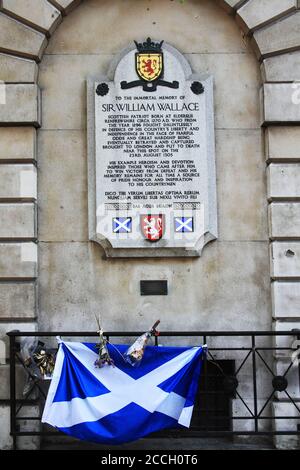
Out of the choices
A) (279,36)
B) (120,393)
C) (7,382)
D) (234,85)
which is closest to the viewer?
(120,393)

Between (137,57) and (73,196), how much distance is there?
6.84 ft

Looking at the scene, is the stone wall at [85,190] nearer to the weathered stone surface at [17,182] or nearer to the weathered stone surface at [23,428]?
the weathered stone surface at [17,182]

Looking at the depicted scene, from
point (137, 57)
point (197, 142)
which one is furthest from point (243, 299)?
point (137, 57)

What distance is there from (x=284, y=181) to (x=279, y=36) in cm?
197

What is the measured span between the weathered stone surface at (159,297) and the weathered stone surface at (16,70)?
7.42 ft

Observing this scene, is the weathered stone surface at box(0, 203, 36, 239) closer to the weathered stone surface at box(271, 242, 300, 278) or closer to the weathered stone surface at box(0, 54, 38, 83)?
the weathered stone surface at box(0, 54, 38, 83)

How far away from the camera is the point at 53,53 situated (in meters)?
9.30

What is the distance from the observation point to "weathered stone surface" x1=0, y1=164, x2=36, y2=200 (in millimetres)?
8875

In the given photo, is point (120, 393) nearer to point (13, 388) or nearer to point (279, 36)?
point (13, 388)

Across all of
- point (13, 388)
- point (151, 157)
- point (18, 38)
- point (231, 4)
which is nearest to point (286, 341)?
point (151, 157)

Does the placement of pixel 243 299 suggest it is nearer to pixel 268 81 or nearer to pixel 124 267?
pixel 124 267

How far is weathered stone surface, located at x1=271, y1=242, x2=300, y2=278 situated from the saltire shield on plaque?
4.98 feet

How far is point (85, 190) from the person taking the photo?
9109 mm

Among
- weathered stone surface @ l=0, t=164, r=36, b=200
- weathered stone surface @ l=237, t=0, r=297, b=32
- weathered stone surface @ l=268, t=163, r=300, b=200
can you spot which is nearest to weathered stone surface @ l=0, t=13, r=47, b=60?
weathered stone surface @ l=0, t=164, r=36, b=200
